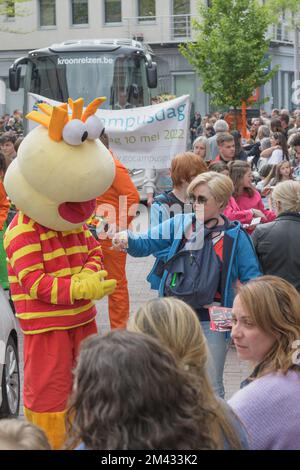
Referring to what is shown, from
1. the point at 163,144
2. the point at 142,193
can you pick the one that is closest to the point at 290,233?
the point at 163,144

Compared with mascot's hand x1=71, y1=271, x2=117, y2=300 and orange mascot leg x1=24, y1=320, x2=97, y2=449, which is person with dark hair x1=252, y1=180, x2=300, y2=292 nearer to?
mascot's hand x1=71, y1=271, x2=117, y2=300

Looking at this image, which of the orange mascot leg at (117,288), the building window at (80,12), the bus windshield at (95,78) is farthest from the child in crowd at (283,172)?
the building window at (80,12)

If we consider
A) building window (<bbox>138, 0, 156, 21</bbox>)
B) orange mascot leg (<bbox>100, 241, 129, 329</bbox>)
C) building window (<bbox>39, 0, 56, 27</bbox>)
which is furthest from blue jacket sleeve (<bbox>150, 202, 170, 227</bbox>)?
building window (<bbox>39, 0, 56, 27</bbox>)

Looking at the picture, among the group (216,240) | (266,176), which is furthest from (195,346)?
(266,176)

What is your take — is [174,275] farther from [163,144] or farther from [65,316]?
[163,144]

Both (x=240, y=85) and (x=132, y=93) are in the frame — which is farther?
(x=240, y=85)

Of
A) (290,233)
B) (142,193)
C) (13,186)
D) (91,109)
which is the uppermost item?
(91,109)

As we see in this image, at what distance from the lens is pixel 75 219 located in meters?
5.46

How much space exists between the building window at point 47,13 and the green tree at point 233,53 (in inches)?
951

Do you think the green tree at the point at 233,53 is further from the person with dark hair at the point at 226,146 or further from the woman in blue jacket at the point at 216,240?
the woman in blue jacket at the point at 216,240

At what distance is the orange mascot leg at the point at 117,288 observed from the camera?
8.21 metres

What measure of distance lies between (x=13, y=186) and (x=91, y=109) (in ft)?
2.11

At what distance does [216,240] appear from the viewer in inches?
222

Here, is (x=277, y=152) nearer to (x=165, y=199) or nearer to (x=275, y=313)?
(x=165, y=199)
